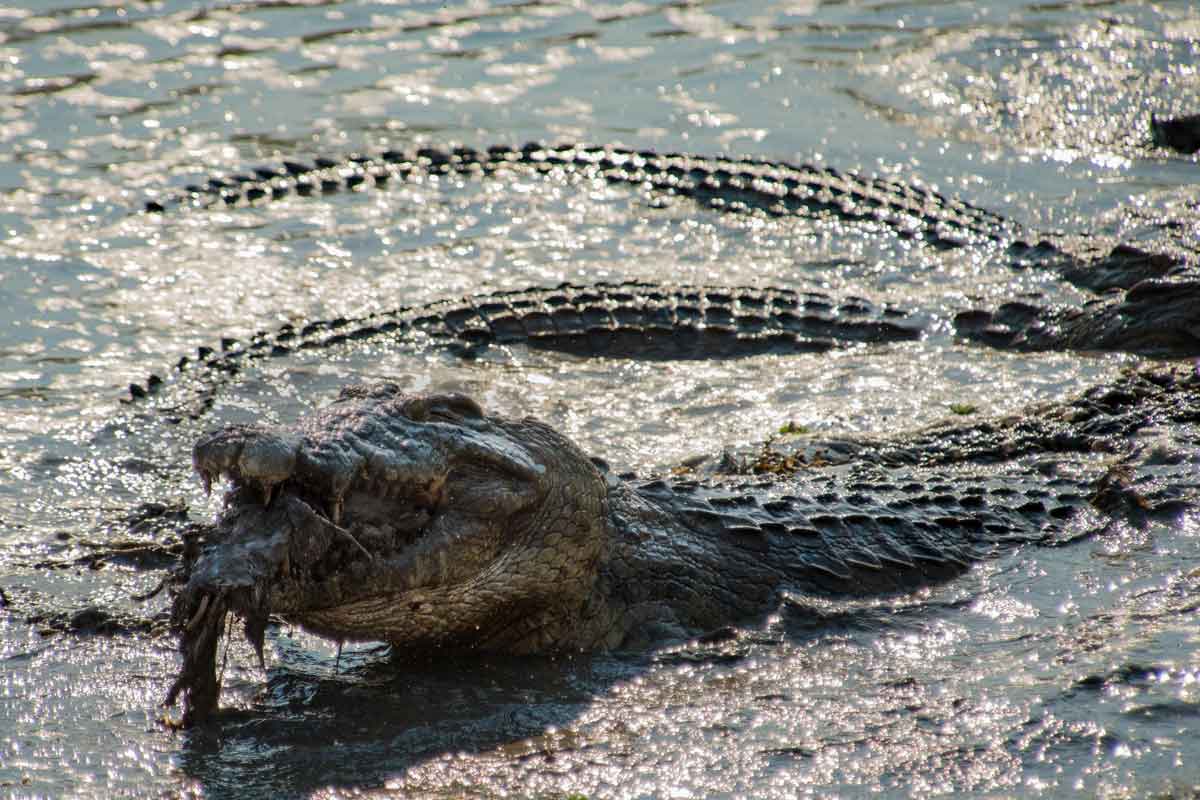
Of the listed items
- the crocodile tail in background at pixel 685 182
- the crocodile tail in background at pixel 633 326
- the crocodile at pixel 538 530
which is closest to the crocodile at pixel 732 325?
the crocodile tail in background at pixel 633 326

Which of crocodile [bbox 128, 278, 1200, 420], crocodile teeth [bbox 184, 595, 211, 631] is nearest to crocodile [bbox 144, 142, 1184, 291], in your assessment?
crocodile [bbox 128, 278, 1200, 420]

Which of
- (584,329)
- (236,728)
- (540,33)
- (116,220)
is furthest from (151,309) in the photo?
(540,33)

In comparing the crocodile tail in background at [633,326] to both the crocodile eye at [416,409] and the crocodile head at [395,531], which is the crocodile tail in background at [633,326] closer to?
the crocodile head at [395,531]

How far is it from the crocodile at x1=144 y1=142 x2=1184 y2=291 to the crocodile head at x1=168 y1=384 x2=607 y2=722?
5316 millimetres

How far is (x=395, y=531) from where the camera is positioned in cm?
390

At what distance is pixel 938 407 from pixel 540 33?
7673mm

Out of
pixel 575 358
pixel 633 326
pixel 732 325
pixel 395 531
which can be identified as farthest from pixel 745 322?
pixel 395 531

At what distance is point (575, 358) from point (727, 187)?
2.68 m

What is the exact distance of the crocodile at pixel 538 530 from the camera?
3.69m

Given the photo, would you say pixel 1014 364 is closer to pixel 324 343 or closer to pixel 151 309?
pixel 324 343

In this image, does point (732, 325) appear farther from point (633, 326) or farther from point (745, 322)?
point (633, 326)

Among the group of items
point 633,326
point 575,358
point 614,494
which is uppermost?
point 614,494

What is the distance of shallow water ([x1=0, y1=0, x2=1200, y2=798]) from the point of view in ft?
12.9

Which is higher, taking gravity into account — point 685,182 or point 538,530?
point 538,530
